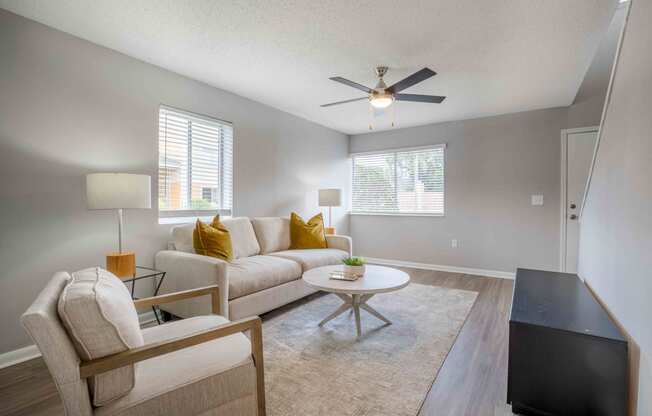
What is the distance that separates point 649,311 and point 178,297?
2.17 m

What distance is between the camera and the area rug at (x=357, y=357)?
68.4 inches

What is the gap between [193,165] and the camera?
135 inches

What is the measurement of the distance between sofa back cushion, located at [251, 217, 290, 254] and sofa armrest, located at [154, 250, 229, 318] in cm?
103

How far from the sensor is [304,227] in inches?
159

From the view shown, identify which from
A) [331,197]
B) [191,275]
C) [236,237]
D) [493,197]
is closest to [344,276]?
[191,275]

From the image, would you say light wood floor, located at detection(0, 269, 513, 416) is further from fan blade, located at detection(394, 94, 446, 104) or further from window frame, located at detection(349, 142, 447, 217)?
window frame, located at detection(349, 142, 447, 217)

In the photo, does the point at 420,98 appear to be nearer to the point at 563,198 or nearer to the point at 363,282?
the point at 363,282

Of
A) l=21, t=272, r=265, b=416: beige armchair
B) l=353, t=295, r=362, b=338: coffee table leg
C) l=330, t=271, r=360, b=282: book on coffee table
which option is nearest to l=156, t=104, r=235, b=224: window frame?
l=330, t=271, r=360, b=282: book on coffee table

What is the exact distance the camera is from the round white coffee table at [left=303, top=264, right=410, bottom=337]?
93.8 inches

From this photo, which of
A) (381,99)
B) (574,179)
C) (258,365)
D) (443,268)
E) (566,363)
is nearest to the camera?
(258,365)

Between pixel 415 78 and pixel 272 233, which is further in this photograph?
pixel 272 233

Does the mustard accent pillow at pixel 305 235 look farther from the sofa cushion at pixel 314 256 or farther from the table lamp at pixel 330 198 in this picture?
the table lamp at pixel 330 198

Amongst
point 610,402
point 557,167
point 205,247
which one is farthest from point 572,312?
point 557,167

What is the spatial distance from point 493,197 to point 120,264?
15.5ft
